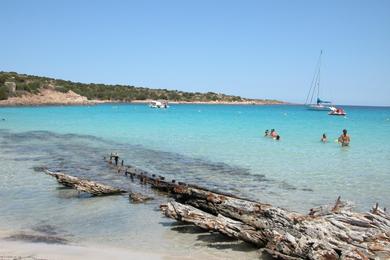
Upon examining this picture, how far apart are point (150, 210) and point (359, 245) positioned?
7.70 meters

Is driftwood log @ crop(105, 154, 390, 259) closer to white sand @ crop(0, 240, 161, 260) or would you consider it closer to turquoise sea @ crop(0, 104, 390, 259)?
turquoise sea @ crop(0, 104, 390, 259)

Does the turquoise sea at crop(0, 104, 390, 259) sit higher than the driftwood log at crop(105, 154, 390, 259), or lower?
lower

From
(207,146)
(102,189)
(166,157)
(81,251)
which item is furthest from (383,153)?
(81,251)

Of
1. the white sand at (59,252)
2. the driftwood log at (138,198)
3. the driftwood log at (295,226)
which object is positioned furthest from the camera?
the driftwood log at (138,198)

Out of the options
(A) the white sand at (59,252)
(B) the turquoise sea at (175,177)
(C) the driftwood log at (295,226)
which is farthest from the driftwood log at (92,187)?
(A) the white sand at (59,252)

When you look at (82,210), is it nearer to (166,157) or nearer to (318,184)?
(318,184)

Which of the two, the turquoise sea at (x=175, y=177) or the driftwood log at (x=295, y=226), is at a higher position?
the driftwood log at (x=295, y=226)

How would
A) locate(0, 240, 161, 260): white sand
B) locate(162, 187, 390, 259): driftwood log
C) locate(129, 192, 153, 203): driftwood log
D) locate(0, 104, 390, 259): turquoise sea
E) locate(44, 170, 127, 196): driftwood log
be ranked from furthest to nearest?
1. locate(44, 170, 127, 196): driftwood log
2. locate(129, 192, 153, 203): driftwood log
3. locate(0, 104, 390, 259): turquoise sea
4. locate(0, 240, 161, 260): white sand
5. locate(162, 187, 390, 259): driftwood log

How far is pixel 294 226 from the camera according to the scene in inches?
411

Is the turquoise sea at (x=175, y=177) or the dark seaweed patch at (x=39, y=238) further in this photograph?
the turquoise sea at (x=175, y=177)

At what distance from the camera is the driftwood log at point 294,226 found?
927cm

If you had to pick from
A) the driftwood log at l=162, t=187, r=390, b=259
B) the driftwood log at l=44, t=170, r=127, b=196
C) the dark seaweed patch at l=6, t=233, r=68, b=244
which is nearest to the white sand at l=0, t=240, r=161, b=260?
the dark seaweed patch at l=6, t=233, r=68, b=244

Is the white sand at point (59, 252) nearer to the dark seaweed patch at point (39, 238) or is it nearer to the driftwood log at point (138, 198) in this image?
the dark seaweed patch at point (39, 238)

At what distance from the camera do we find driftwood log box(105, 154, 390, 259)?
9266 millimetres
